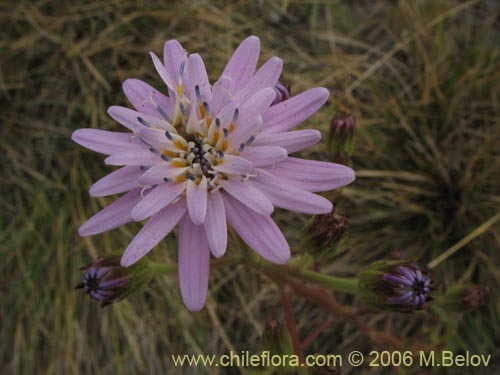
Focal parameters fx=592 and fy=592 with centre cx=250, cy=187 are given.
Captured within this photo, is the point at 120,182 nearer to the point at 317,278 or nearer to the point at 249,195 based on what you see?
the point at 249,195

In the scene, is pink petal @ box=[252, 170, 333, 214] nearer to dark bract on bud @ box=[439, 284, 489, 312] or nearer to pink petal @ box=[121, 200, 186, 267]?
pink petal @ box=[121, 200, 186, 267]

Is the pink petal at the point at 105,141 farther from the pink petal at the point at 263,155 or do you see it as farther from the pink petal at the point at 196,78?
the pink petal at the point at 263,155

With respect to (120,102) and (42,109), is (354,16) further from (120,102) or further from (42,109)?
(42,109)

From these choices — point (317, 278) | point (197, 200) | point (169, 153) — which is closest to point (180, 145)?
point (169, 153)

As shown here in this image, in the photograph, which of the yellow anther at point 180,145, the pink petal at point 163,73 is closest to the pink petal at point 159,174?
the yellow anther at point 180,145

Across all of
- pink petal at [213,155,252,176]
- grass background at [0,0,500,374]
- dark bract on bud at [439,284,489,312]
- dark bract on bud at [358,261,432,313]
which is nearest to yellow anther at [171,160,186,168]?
pink petal at [213,155,252,176]

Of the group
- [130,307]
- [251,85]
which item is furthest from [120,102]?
[251,85]
